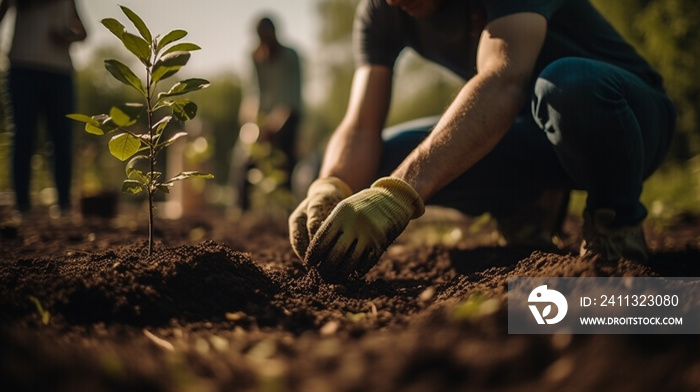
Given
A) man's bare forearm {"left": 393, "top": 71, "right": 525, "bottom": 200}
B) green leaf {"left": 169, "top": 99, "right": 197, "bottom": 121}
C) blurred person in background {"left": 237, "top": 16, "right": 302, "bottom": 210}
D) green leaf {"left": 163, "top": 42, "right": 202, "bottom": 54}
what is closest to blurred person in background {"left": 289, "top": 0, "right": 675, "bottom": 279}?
man's bare forearm {"left": 393, "top": 71, "right": 525, "bottom": 200}

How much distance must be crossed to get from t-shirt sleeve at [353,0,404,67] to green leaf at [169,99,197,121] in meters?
1.14

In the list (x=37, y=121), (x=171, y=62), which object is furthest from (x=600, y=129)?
(x=37, y=121)

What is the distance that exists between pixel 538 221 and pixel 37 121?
310 centimetres

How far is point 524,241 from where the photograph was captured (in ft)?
7.82

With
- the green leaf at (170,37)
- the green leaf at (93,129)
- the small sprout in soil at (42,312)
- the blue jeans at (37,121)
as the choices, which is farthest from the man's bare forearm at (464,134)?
the blue jeans at (37,121)

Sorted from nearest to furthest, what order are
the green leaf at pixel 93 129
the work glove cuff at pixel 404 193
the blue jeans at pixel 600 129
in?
the green leaf at pixel 93 129
the work glove cuff at pixel 404 193
the blue jeans at pixel 600 129

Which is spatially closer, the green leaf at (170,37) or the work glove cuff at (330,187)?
the green leaf at (170,37)

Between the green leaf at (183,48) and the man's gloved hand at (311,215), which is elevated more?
the green leaf at (183,48)

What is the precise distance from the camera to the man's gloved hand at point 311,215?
5.92 feet

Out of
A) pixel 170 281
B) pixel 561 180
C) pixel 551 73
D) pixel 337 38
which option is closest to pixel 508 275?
pixel 551 73

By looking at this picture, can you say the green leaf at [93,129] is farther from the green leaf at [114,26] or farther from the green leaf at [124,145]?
the green leaf at [114,26]

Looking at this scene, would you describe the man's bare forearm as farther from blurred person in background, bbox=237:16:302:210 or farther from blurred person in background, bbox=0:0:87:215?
blurred person in background, bbox=237:16:302:210

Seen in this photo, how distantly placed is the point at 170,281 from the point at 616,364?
1.01 meters

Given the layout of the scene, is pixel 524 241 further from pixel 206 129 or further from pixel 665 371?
pixel 206 129
